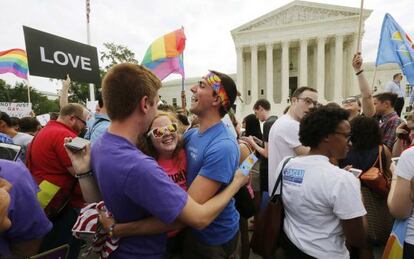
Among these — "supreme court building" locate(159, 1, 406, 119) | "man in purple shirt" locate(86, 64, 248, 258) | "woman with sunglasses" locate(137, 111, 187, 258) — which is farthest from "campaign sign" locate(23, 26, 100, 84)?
"supreme court building" locate(159, 1, 406, 119)

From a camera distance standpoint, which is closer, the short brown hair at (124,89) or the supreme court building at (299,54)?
the short brown hair at (124,89)

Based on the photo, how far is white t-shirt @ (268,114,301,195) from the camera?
2.99 metres

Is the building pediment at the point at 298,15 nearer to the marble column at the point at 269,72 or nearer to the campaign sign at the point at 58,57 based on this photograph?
the marble column at the point at 269,72

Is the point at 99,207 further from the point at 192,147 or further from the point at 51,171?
the point at 51,171

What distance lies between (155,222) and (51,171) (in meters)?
1.83

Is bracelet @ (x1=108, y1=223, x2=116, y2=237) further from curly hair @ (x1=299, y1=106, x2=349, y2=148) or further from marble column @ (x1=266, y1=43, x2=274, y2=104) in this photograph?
marble column @ (x1=266, y1=43, x2=274, y2=104)

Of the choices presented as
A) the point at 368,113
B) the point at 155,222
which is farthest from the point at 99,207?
the point at 368,113

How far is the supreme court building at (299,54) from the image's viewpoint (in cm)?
4009

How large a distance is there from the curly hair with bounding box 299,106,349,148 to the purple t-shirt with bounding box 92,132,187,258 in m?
1.15

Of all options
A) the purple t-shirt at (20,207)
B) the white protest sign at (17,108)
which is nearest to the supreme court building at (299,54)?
the white protest sign at (17,108)

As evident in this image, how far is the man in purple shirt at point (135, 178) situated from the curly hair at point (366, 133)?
236 cm

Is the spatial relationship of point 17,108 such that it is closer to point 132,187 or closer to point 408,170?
point 132,187

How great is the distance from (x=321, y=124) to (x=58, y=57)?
3957 mm

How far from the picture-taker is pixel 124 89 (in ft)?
4.40
